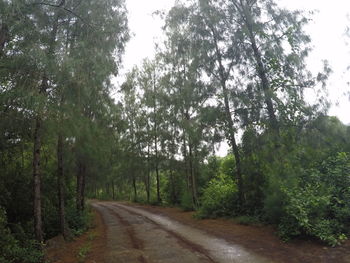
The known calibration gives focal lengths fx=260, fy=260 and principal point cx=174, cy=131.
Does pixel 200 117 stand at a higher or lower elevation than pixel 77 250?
higher

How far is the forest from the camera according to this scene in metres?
6.71

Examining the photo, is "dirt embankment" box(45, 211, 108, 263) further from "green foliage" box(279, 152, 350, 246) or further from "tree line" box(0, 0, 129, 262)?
"green foliage" box(279, 152, 350, 246)

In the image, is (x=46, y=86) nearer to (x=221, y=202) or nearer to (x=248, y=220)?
(x=248, y=220)

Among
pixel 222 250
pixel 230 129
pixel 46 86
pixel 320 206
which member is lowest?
pixel 222 250

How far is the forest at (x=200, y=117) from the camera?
22.0ft

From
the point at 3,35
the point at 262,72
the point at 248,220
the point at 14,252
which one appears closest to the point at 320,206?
the point at 248,220

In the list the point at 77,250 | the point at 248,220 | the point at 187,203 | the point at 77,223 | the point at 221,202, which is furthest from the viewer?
the point at 187,203

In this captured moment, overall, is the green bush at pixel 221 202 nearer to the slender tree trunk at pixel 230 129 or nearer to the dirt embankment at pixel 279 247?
the slender tree trunk at pixel 230 129

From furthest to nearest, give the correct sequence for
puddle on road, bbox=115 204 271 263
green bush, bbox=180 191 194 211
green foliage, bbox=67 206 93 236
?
green bush, bbox=180 191 194 211 → green foliage, bbox=67 206 93 236 → puddle on road, bbox=115 204 271 263

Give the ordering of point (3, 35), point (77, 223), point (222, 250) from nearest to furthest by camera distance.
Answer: point (3, 35) < point (222, 250) < point (77, 223)

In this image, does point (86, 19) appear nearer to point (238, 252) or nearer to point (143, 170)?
point (238, 252)

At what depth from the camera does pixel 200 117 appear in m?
12.1

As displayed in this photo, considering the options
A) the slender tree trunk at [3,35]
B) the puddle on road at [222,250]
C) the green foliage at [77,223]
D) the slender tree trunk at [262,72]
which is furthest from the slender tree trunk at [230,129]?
the slender tree trunk at [3,35]

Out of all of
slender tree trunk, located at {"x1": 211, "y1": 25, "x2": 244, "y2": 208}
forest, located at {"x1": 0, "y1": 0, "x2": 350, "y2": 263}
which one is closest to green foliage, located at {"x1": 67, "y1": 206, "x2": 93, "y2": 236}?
forest, located at {"x1": 0, "y1": 0, "x2": 350, "y2": 263}
